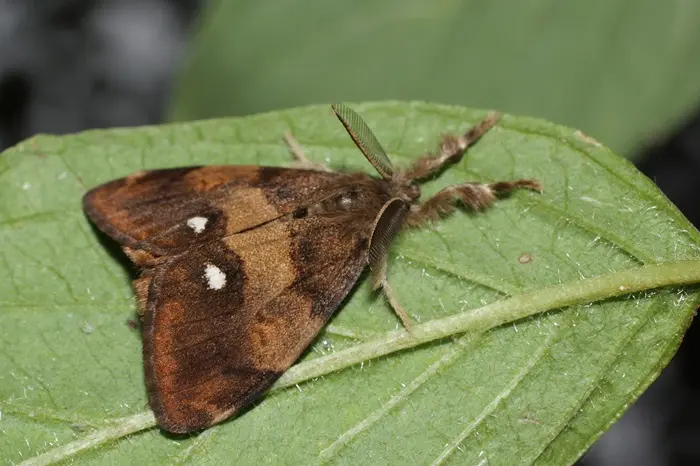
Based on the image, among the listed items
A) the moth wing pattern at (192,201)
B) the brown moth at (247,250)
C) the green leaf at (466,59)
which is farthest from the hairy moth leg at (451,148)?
the green leaf at (466,59)

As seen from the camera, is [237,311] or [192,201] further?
[192,201]

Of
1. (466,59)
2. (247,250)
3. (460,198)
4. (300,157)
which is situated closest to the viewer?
(247,250)

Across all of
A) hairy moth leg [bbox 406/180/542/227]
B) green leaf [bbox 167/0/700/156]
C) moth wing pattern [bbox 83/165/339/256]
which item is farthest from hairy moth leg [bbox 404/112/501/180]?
green leaf [bbox 167/0/700/156]

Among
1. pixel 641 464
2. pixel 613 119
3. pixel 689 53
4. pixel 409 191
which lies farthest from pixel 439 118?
pixel 641 464

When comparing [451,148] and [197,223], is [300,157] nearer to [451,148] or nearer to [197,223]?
[197,223]

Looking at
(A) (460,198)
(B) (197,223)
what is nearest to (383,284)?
(A) (460,198)

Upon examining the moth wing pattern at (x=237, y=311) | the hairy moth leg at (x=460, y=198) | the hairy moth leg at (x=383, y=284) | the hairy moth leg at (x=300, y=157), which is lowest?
the moth wing pattern at (x=237, y=311)

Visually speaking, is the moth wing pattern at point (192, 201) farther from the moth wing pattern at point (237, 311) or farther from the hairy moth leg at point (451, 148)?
the hairy moth leg at point (451, 148)

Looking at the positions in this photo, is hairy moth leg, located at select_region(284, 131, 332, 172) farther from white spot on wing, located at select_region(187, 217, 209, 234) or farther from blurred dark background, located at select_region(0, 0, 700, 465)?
blurred dark background, located at select_region(0, 0, 700, 465)
